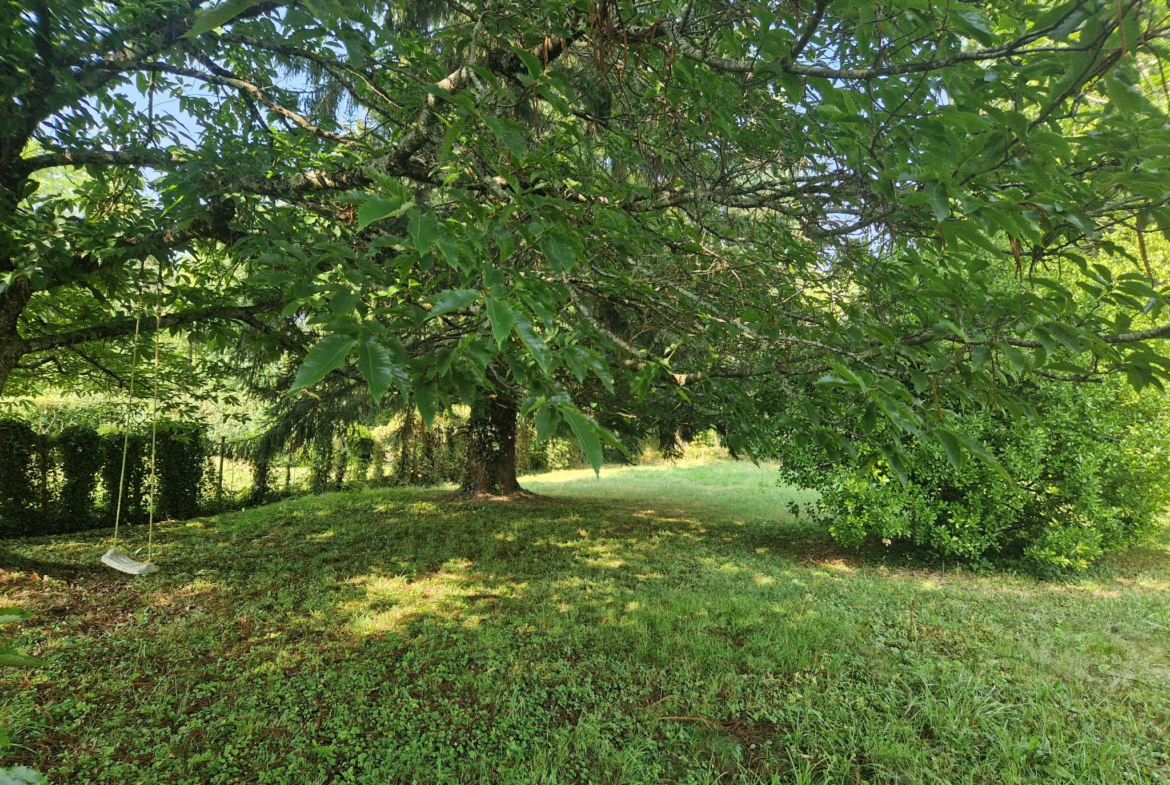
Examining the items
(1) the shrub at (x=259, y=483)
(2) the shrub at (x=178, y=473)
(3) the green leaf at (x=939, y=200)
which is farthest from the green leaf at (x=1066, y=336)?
(1) the shrub at (x=259, y=483)

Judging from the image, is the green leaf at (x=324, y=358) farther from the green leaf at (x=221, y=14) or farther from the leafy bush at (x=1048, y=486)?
the leafy bush at (x=1048, y=486)

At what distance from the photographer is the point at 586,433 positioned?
1.26 meters

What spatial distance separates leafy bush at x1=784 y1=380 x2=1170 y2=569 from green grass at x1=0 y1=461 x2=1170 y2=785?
48 centimetres

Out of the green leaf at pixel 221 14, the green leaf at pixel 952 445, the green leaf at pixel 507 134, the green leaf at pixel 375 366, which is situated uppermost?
the green leaf at pixel 507 134

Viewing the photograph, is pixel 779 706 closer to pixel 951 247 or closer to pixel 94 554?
pixel 951 247

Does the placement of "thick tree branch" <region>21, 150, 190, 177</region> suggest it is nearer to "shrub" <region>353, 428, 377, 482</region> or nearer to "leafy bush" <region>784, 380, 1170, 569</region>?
"leafy bush" <region>784, 380, 1170, 569</region>

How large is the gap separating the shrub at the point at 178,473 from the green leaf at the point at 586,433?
8893 millimetres

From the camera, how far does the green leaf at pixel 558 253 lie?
1684mm

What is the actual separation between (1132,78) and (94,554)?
325 inches

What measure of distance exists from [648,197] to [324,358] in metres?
2.19

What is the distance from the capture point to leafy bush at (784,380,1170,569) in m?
5.84

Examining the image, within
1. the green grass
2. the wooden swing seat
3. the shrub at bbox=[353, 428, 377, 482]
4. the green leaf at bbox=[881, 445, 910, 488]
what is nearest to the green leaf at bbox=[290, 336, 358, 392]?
the green leaf at bbox=[881, 445, 910, 488]

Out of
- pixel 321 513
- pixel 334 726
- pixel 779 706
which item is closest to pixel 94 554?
pixel 321 513

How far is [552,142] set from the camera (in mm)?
3576
